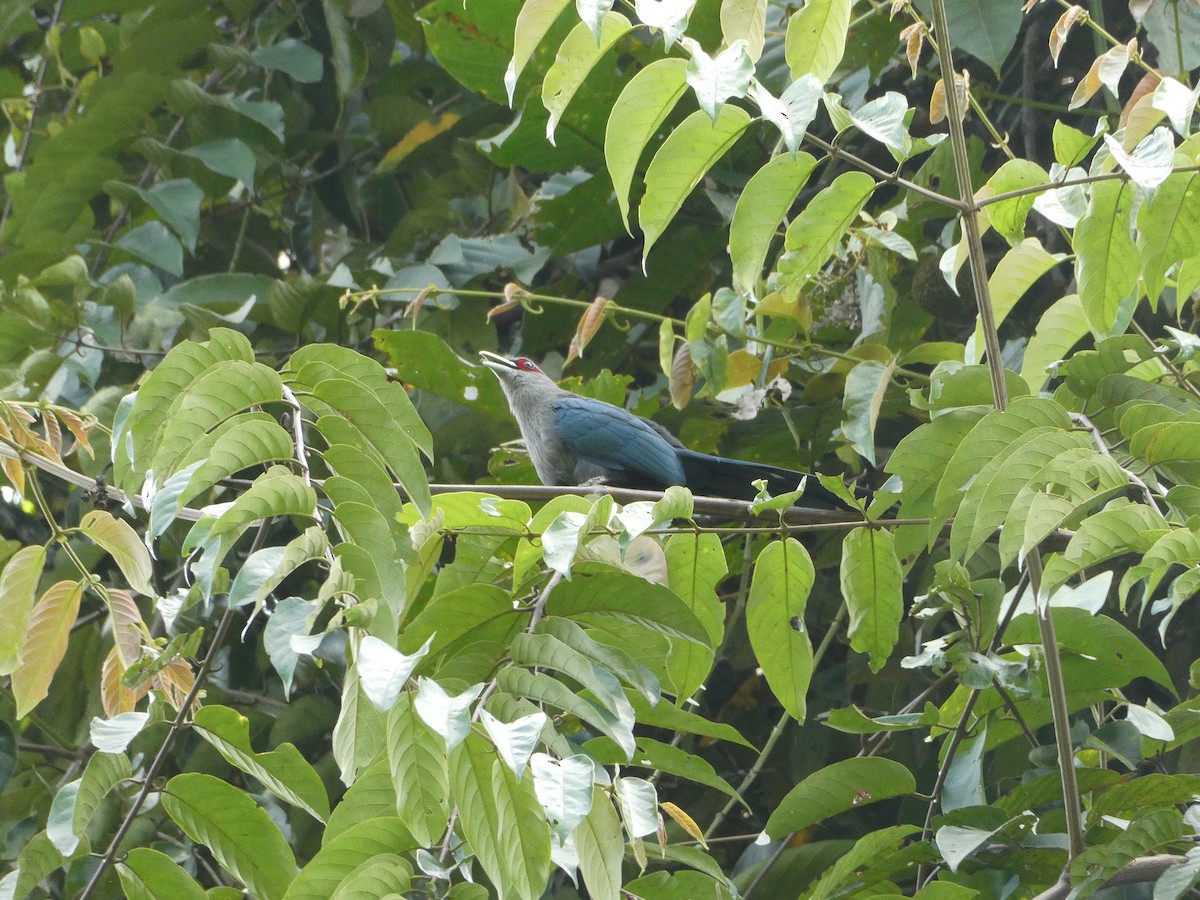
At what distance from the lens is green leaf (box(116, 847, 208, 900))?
1791mm

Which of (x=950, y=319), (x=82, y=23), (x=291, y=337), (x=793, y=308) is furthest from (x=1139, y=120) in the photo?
(x=82, y=23)

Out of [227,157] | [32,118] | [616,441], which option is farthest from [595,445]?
[32,118]

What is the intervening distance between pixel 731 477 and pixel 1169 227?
6.05 ft

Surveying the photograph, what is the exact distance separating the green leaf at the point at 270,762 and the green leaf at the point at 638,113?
91 cm

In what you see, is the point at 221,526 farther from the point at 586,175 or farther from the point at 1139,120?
the point at 586,175

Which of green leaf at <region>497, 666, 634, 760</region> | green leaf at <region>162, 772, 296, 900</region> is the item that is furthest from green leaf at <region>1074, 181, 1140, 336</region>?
green leaf at <region>162, 772, 296, 900</region>

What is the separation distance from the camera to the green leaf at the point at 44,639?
6.63 feet

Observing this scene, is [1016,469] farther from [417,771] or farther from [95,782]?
[95,782]

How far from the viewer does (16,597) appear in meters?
1.94

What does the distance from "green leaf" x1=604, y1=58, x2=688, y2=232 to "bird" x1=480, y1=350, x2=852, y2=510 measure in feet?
6.11

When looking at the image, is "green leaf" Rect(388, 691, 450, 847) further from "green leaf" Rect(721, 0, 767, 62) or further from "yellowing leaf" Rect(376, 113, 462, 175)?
"yellowing leaf" Rect(376, 113, 462, 175)

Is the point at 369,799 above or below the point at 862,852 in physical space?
above

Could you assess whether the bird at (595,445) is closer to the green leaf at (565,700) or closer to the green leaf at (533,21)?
the green leaf at (533,21)

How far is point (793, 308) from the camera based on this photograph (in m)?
3.15
